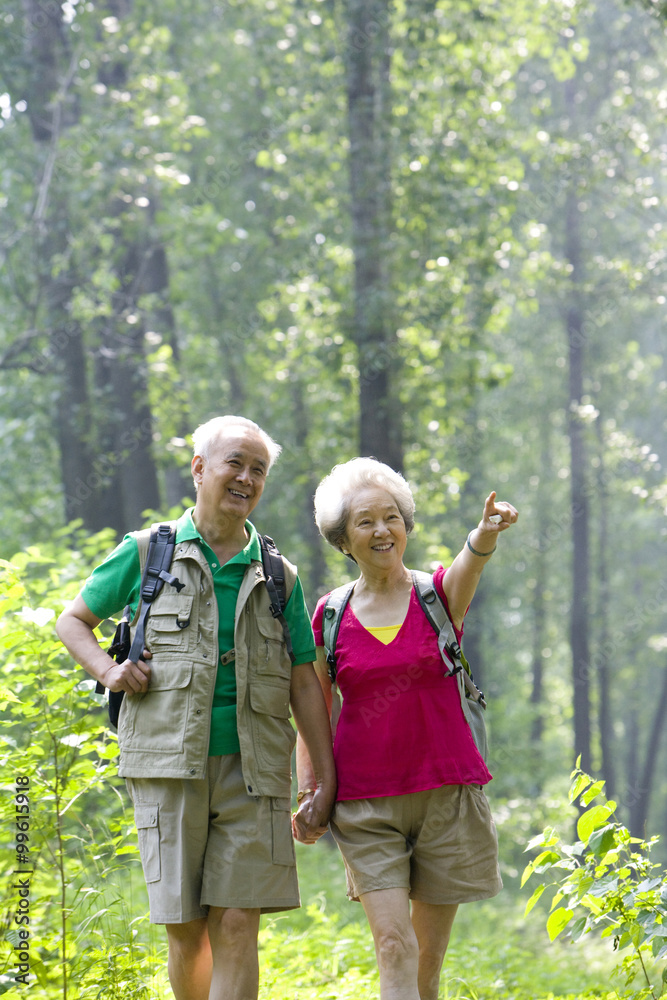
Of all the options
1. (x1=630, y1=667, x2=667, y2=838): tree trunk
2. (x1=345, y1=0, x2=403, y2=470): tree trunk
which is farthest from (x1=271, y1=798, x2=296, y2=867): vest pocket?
(x1=630, y1=667, x2=667, y2=838): tree trunk

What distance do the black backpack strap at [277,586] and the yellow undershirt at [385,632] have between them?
1.02 ft

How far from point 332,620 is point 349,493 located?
0.48m

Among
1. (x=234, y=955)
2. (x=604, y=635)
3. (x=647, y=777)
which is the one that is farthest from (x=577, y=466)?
(x=234, y=955)

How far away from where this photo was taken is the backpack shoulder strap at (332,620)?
3686mm

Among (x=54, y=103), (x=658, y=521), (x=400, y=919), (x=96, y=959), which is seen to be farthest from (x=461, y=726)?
(x=658, y=521)

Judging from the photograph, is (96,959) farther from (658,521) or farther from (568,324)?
(658,521)

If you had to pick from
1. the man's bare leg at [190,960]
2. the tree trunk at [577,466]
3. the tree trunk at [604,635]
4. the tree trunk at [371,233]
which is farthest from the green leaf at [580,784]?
the tree trunk at [604,635]

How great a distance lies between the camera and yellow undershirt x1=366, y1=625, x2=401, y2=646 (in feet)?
11.7

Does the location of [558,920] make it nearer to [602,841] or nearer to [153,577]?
[602,841]

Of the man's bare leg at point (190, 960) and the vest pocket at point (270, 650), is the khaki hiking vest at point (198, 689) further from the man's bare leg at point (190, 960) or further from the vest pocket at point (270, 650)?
the man's bare leg at point (190, 960)

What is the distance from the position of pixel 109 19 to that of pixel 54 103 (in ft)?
5.30

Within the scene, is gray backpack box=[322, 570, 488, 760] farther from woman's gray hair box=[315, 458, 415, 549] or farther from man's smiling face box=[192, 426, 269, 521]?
man's smiling face box=[192, 426, 269, 521]

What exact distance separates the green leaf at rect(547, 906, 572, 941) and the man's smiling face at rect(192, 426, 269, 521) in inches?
67.7

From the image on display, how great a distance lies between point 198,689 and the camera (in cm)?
324
